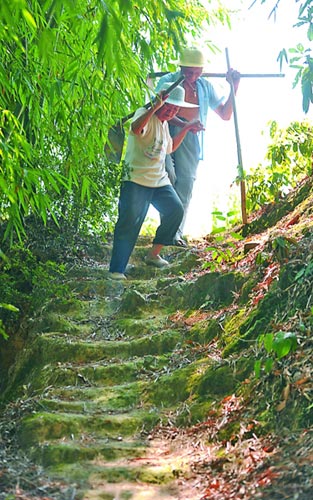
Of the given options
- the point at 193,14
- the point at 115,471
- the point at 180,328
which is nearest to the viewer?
the point at 115,471

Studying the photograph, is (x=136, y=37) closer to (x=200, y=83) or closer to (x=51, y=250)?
(x=51, y=250)

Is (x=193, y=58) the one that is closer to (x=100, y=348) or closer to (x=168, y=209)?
(x=168, y=209)

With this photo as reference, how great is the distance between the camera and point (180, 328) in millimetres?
4102

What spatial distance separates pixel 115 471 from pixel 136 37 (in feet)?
7.77

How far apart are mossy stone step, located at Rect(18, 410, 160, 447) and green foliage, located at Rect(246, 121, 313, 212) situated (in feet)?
9.24

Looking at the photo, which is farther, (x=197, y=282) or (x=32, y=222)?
(x=32, y=222)

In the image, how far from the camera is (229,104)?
6.34 m

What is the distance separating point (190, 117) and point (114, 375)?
10.7 ft

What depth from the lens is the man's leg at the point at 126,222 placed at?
514 cm

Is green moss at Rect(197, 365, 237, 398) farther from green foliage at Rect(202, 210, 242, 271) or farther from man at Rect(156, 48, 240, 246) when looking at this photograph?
man at Rect(156, 48, 240, 246)

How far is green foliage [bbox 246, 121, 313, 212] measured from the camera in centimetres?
530

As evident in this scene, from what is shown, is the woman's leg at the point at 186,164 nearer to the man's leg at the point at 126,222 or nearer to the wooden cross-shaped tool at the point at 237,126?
the wooden cross-shaped tool at the point at 237,126

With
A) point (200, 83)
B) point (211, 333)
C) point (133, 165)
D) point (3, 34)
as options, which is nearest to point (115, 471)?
point (211, 333)

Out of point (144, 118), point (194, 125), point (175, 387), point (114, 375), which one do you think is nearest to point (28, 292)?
point (114, 375)
